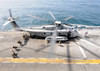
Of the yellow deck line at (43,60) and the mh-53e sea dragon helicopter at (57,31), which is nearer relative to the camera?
the yellow deck line at (43,60)

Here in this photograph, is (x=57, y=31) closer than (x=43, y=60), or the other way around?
(x=43, y=60)

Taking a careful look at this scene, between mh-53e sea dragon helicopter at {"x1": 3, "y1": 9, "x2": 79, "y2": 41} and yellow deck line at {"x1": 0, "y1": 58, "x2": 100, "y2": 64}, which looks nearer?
yellow deck line at {"x1": 0, "y1": 58, "x2": 100, "y2": 64}

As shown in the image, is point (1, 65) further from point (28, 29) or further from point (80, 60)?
point (80, 60)

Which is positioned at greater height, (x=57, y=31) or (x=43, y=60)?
(x=57, y=31)

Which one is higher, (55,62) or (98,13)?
(98,13)

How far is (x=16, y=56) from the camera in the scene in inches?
663

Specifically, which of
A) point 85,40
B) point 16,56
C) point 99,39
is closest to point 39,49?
point 16,56

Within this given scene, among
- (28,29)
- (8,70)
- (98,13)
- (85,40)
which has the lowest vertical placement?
(8,70)

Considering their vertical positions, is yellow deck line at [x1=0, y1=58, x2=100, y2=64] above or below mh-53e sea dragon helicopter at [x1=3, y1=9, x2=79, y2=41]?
below

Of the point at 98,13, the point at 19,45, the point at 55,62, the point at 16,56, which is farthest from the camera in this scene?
the point at 98,13

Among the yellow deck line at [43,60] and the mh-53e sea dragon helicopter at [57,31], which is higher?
the mh-53e sea dragon helicopter at [57,31]

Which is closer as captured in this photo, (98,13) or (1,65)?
(1,65)

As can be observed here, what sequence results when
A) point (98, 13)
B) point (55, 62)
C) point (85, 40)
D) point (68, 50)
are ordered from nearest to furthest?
1. point (55, 62)
2. point (68, 50)
3. point (85, 40)
4. point (98, 13)

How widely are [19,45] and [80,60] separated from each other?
45.1 ft
